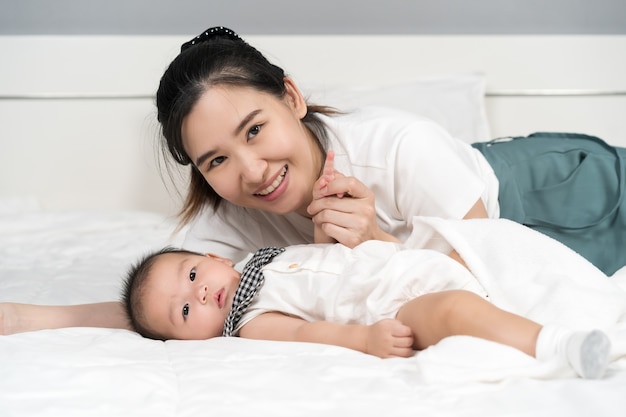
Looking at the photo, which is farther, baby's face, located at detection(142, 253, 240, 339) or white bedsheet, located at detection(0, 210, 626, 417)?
baby's face, located at detection(142, 253, 240, 339)

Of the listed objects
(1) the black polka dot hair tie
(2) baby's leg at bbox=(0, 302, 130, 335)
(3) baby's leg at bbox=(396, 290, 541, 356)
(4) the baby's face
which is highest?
(1) the black polka dot hair tie

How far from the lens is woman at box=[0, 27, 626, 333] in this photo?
1428mm

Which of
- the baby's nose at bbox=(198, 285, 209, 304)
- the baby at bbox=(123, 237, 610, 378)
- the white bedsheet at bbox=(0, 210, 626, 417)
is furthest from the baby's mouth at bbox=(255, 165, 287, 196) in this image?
the white bedsheet at bbox=(0, 210, 626, 417)

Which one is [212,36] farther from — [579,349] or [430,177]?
[579,349]

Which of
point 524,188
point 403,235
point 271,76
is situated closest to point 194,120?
point 271,76

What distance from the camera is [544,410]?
85 cm

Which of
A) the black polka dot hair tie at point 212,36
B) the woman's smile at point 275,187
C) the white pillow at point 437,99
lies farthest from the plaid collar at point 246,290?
the white pillow at point 437,99

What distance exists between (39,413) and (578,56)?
90.0 inches

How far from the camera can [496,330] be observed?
99 centimetres

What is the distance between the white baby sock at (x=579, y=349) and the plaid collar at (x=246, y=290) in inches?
21.3

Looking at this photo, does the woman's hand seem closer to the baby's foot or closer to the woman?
the woman

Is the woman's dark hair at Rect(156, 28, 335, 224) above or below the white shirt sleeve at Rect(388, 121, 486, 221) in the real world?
above

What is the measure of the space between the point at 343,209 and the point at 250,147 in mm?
196

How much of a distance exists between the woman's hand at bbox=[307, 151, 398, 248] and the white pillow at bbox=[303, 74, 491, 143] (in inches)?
42.6
